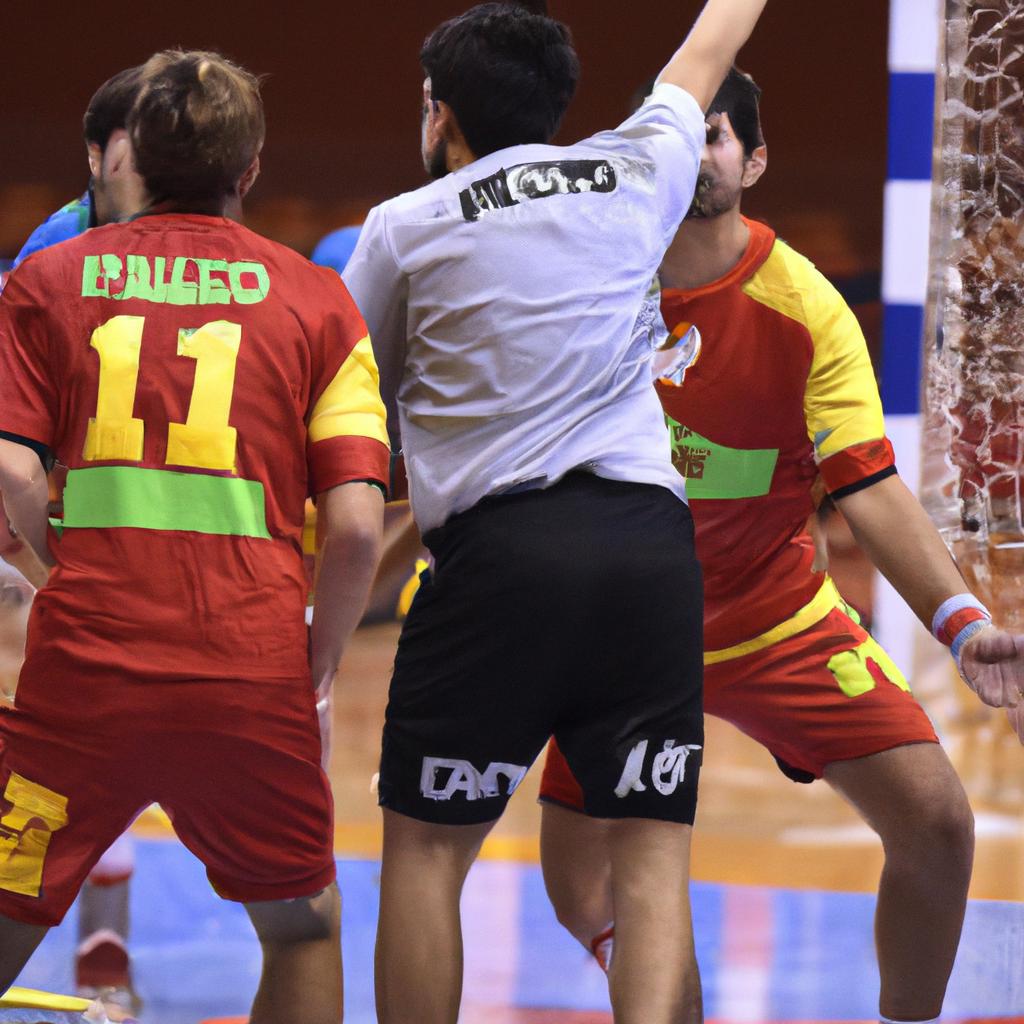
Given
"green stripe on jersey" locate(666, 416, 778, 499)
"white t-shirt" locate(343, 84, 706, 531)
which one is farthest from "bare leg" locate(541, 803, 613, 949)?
"white t-shirt" locate(343, 84, 706, 531)

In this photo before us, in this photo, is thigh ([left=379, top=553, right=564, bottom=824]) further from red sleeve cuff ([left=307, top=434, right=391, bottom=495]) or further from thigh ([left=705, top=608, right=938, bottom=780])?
thigh ([left=705, top=608, right=938, bottom=780])

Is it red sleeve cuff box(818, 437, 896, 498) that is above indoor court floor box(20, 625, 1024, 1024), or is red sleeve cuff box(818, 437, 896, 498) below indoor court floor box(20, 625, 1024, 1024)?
above

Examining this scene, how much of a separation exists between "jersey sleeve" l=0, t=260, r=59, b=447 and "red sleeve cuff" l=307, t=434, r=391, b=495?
355 millimetres

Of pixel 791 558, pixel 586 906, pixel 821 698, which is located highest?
pixel 791 558

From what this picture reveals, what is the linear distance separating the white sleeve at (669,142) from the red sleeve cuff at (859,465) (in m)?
0.66

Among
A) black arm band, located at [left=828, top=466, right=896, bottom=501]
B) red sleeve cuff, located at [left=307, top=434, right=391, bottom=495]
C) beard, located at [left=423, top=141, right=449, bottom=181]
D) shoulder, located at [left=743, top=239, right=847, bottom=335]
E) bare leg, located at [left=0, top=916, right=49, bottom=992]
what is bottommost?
bare leg, located at [left=0, top=916, right=49, bottom=992]

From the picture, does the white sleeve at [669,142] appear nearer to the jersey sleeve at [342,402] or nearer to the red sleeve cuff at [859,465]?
the jersey sleeve at [342,402]

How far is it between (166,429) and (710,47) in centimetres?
99

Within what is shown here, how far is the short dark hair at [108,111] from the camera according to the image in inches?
108

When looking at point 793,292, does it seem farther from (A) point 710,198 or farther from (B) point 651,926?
(B) point 651,926

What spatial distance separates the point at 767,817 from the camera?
195 inches

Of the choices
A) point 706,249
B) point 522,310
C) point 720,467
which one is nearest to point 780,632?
point 720,467

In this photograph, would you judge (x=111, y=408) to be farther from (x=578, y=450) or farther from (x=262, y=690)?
(x=578, y=450)

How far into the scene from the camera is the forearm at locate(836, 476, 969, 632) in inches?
105
